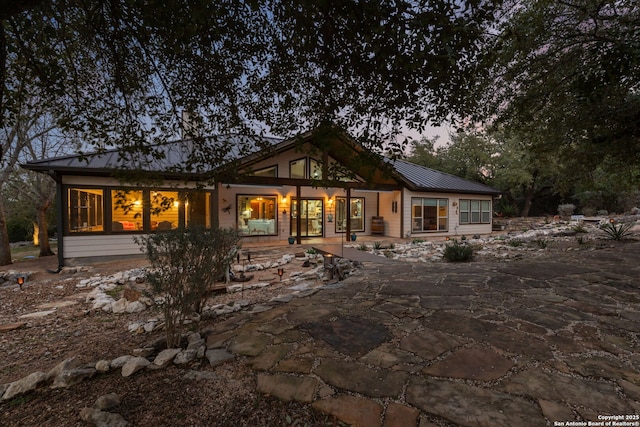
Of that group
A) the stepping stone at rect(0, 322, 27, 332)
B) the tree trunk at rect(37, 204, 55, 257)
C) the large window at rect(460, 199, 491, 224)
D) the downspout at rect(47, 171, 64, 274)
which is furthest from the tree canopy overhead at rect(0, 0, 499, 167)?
the large window at rect(460, 199, 491, 224)

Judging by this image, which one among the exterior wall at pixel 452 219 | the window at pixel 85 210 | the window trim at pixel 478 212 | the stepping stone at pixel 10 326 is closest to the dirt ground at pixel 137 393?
the stepping stone at pixel 10 326

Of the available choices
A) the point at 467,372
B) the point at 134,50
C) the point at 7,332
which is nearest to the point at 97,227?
the point at 7,332

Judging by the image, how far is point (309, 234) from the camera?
46.0 feet

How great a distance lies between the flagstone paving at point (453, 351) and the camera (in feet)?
5.72

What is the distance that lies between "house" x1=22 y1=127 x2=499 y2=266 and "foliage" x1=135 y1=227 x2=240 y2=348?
3663 millimetres

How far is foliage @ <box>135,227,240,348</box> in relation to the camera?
2.71 m

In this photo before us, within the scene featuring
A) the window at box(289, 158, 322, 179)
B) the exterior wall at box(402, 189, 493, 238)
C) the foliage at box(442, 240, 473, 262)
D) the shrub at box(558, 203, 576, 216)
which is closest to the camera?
the foliage at box(442, 240, 473, 262)

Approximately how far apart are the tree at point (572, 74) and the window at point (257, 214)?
960 centimetres

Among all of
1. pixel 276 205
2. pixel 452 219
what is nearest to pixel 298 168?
pixel 276 205

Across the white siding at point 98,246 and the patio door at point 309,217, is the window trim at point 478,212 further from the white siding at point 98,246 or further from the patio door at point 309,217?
the white siding at point 98,246

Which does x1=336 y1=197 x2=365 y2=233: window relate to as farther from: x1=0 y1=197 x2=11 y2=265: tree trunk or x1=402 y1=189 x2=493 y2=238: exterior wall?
x1=0 y1=197 x2=11 y2=265: tree trunk

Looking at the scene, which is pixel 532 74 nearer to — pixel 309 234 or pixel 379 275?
pixel 379 275

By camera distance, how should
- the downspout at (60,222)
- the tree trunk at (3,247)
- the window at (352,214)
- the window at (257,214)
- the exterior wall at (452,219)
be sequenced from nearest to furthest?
the downspout at (60,222) < the tree trunk at (3,247) < the window at (257,214) < the exterior wall at (452,219) < the window at (352,214)

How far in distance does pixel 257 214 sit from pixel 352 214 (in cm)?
505
